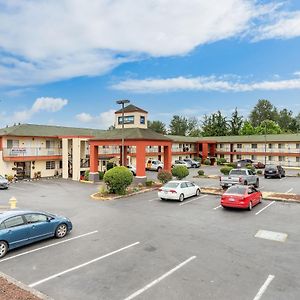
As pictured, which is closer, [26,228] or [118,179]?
[26,228]

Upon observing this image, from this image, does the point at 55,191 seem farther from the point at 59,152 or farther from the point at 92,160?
the point at 59,152

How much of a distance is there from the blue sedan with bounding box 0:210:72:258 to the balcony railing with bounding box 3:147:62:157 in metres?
23.8

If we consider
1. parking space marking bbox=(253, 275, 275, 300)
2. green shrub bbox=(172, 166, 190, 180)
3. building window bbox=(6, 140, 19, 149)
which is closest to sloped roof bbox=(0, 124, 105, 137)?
building window bbox=(6, 140, 19, 149)

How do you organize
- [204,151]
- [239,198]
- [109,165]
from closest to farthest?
1. [239,198]
2. [109,165]
3. [204,151]

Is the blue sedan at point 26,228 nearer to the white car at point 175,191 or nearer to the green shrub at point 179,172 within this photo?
the white car at point 175,191

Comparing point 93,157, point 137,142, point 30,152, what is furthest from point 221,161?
point 30,152

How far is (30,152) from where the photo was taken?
35.9 meters

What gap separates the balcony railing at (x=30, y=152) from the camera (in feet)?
111

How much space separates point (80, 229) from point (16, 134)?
24365mm

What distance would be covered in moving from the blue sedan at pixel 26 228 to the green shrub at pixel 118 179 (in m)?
10.2

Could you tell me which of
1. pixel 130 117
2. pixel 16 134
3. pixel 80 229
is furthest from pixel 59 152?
pixel 80 229

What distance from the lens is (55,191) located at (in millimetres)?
26953

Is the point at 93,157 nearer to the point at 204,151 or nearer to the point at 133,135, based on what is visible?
the point at 133,135

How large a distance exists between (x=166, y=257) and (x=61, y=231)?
16.7ft
